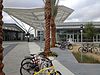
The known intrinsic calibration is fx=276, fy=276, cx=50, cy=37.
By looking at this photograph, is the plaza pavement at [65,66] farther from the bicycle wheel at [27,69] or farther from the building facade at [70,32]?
the building facade at [70,32]

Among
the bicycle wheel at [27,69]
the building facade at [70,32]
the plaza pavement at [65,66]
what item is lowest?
the plaza pavement at [65,66]

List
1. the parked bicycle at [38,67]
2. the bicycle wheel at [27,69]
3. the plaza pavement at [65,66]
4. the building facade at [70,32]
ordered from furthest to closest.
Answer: the building facade at [70,32] → the plaza pavement at [65,66] → the bicycle wheel at [27,69] → the parked bicycle at [38,67]

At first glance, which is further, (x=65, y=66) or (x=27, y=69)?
(x=65, y=66)

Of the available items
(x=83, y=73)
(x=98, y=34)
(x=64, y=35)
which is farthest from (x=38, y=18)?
(x=83, y=73)

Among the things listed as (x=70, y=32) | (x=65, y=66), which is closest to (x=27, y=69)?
(x=65, y=66)

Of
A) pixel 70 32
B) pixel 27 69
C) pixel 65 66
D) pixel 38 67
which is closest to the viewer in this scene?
pixel 38 67

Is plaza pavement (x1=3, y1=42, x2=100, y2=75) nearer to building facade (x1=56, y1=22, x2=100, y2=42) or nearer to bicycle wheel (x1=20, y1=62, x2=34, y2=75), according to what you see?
bicycle wheel (x1=20, y1=62, x2=34, y2=75)

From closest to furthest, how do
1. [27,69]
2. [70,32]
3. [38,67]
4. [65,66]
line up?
1. [38,67]
2. [27,69]
3. [65,66]
4. [70,32]

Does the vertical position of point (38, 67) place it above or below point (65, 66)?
above

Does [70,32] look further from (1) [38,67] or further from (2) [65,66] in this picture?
(1) [38,67]

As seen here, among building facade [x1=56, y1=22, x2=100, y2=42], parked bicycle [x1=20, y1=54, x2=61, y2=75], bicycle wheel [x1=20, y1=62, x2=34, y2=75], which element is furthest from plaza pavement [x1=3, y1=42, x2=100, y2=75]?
building facade [x1=56, y1=22, x2=100, y2=42]

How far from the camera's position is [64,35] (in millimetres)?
74312

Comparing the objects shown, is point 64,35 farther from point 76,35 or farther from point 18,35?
point 18,35

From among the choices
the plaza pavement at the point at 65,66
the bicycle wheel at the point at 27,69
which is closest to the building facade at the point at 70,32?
the plaza pavement at the point at 65,66
